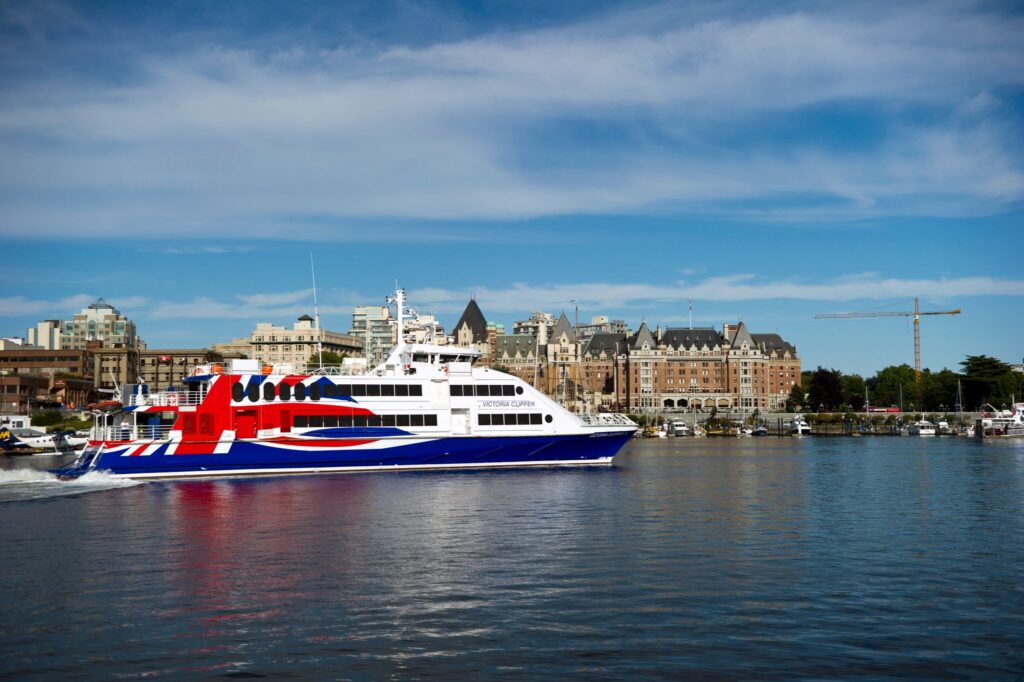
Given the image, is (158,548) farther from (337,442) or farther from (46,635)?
(337,442)

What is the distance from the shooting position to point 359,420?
191ft

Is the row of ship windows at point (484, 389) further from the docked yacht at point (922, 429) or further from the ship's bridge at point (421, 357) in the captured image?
the docked yacht at point (922, 429)

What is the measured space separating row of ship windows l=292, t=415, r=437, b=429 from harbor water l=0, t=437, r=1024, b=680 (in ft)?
40.2

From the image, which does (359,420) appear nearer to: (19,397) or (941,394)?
(19,397)

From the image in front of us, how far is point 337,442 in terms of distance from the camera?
2260 inches

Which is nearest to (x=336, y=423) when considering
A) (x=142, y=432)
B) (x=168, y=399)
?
(x=168, y=399)

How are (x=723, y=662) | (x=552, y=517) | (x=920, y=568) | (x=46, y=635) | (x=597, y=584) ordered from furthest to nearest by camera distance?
(x=552, y=517), (x=920, y=568), (x=597, y=584), (x=46, y=635), (x=723, y=662)

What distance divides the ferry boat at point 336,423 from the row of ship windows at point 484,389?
0.22 feet

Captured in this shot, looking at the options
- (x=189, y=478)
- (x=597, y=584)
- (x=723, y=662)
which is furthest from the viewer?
(x=189, y=478)

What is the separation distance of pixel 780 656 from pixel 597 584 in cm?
686

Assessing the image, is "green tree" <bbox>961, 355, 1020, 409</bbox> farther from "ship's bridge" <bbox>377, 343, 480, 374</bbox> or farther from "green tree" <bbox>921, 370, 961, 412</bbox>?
"ship's bridge" <bbox>377, 343, 480, 374</bbox>

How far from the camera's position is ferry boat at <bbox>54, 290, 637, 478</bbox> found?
55.6 metres

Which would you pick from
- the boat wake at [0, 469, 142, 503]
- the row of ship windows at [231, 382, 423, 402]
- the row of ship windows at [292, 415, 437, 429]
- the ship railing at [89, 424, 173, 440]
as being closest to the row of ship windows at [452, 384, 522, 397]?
the row of ship windows at [292, 415, 437, 429]

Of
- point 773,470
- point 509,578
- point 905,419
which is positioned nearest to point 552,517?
point 509,578
